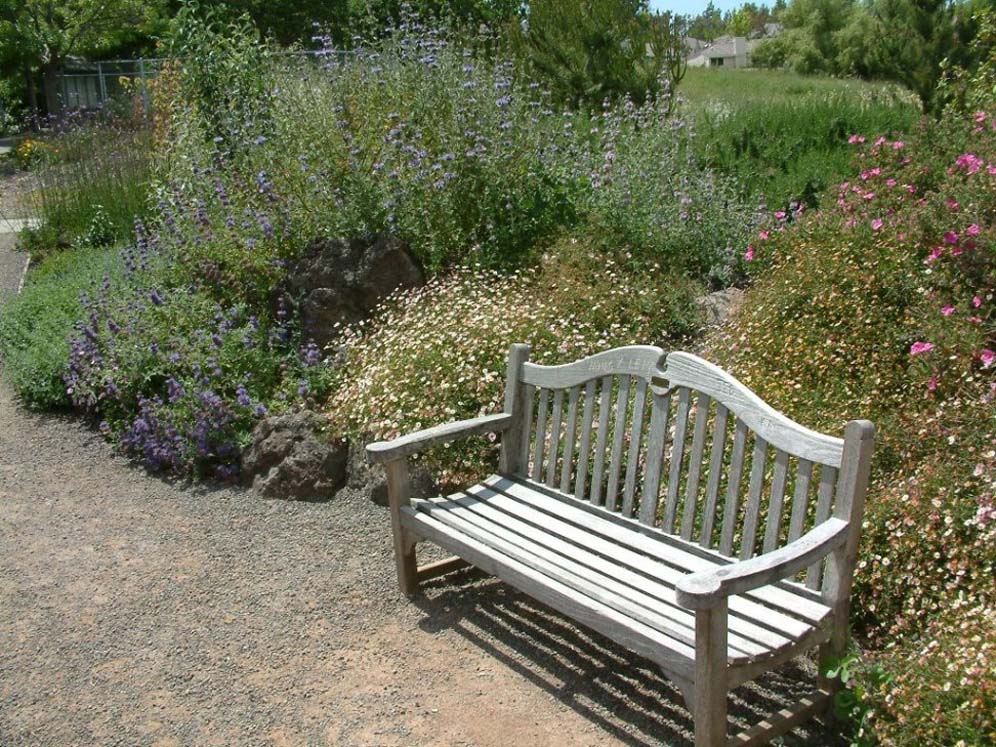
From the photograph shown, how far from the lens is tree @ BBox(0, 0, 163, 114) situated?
2644 centimetres

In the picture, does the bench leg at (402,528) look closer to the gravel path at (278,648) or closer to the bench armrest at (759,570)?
the gravel path at (278,648)

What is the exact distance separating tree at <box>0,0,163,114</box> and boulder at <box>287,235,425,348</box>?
23.6 meters

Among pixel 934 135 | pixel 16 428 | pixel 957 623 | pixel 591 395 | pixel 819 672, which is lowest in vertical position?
pixel 16 428

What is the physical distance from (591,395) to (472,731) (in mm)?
1324

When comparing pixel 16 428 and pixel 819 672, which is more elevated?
pixel 819 672

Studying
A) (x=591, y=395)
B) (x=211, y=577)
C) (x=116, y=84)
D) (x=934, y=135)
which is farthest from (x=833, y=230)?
(x=116, y=84)

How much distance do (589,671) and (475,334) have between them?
7.26 feet

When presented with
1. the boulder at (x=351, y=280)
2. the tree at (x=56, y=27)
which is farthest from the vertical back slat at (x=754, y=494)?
the tree at (x=56, y=27)

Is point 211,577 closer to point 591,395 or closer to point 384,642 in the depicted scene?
point 384,642

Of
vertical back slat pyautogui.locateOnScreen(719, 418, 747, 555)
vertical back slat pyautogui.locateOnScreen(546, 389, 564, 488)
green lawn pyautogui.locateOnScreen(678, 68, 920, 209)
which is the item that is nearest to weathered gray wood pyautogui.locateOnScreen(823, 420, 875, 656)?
vertical back slat pyautogui.locateOnScreen(719, 418, 747, 555)

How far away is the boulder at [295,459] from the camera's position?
5469 millimetres

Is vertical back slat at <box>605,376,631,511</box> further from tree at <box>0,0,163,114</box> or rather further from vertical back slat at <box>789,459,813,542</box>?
tree at <box>0,0,163,114</box>

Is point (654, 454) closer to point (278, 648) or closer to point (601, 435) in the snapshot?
point (601, 435)

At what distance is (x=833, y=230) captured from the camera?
5.54m
